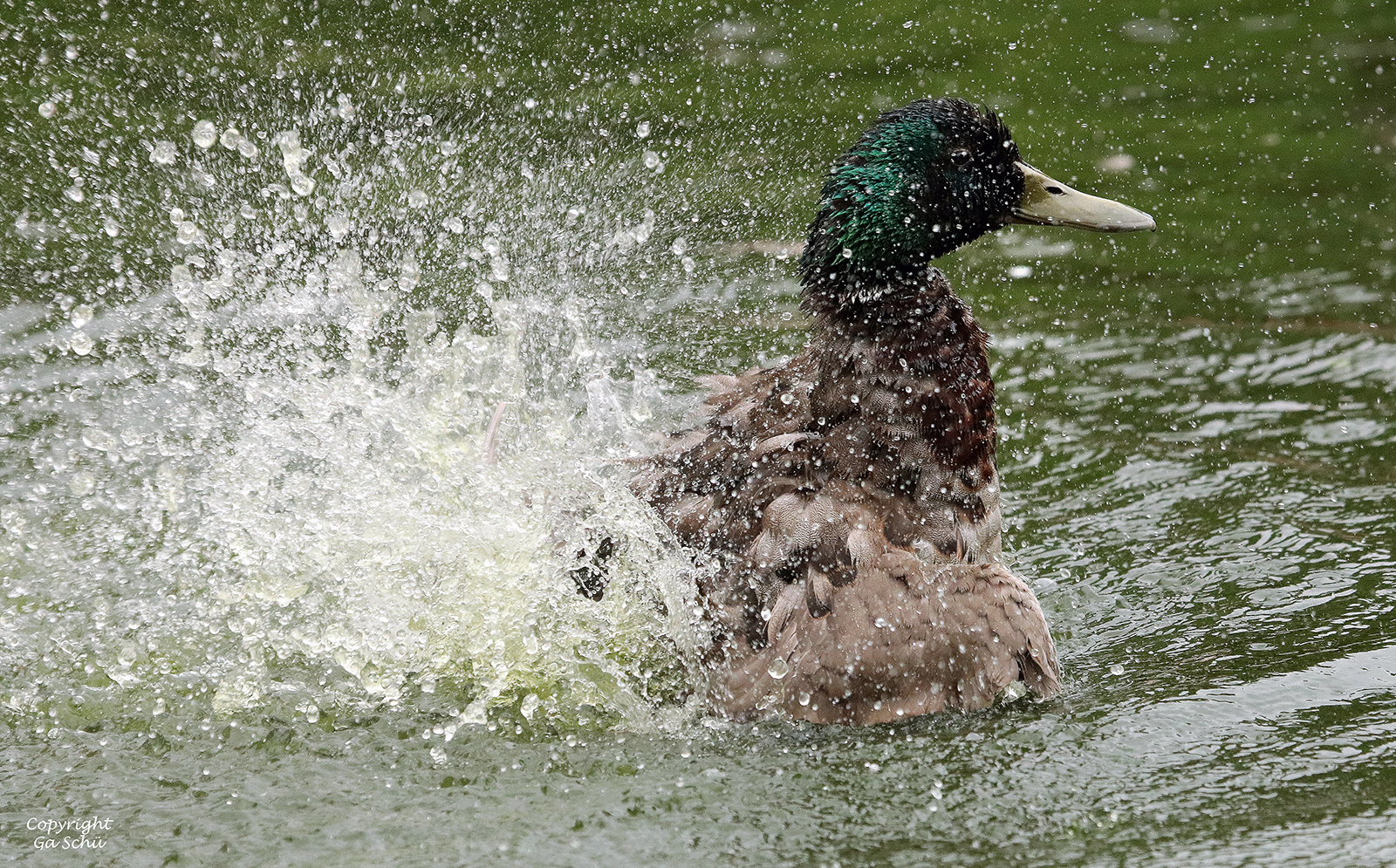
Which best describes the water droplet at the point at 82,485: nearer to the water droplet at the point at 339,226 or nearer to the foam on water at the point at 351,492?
the foam on water at the point at 351,492

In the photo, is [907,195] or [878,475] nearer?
[878,475]

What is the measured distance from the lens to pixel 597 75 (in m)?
8.55

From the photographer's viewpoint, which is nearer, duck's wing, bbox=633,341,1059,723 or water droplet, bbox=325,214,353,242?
duck's wing, bbox=633,341,1059,723

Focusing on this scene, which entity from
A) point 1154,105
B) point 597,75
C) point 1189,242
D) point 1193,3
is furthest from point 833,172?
point 1193,3

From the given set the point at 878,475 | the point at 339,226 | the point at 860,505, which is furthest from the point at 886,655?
the point at 339,226

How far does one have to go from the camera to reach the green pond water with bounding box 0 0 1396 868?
356 cm

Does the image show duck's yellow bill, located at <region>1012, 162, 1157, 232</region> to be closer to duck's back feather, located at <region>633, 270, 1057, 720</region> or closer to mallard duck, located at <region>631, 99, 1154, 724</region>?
mallard duck, located at <region>631, 99, 1154, 724</region>

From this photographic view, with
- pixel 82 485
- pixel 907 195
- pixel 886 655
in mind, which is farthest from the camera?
pixel 82 485

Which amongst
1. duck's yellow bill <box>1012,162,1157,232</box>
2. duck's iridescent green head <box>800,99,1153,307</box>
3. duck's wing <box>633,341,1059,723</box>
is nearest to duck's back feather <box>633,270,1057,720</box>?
duck's wing <box>633,341,1059,723</box>

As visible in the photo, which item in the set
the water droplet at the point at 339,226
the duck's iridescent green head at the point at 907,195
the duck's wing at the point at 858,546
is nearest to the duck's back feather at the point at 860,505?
the duck's wing at the point at 858,546

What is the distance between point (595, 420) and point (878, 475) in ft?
4.57

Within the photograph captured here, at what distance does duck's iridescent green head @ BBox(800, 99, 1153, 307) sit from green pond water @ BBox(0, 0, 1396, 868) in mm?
1003

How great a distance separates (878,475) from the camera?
412cm

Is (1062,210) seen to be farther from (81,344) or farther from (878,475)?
(81,344)
